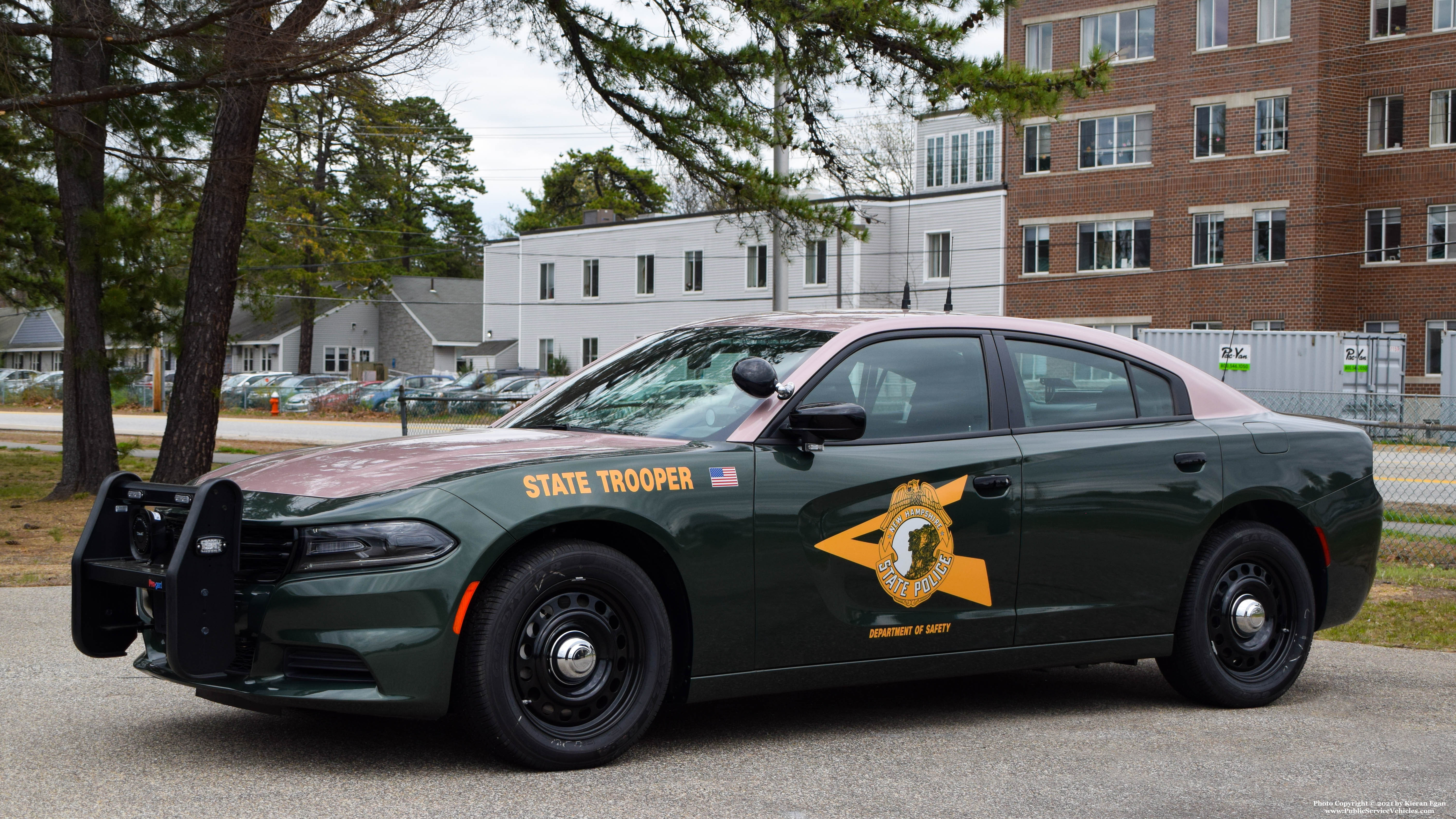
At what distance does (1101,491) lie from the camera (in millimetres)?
5562

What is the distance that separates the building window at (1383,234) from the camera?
37.9 metres

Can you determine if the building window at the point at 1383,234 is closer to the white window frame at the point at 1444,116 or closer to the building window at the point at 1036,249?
the white window frame at the point at 1444,116

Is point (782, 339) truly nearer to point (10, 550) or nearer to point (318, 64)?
point (318, 64)

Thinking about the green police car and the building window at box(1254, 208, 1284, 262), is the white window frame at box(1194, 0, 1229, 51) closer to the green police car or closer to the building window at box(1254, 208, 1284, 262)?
the building window at box(1254, 208, 1284, 262)

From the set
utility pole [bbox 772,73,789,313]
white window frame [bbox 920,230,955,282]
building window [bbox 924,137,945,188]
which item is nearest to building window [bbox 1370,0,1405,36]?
white window frame [bbox 920,230,955,282]

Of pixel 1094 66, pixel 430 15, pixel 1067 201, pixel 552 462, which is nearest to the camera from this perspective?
pixel 552 462

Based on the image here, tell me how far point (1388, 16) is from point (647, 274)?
84.7 feet

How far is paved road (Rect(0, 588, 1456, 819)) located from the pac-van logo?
1.82 feet

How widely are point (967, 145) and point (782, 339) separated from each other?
137 ft

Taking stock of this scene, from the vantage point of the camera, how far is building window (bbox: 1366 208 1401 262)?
3788 cm

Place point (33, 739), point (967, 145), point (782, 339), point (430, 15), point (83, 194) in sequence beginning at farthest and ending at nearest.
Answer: point (967, 145), point (83, 194), point (430, 15), point (782, 339), point (33, 739)

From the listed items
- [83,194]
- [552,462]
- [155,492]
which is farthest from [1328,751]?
[83,194]

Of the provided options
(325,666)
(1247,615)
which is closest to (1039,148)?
(1247,615)

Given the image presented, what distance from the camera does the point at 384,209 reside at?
69812 mm
